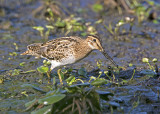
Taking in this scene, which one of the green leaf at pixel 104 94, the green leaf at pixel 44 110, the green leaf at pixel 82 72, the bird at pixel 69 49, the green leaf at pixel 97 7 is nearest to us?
the green leaf at pixel 44 110

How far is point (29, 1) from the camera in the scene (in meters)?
12.9

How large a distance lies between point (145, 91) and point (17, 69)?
305 cm

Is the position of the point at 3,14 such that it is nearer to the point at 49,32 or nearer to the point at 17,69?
the point at 49,32

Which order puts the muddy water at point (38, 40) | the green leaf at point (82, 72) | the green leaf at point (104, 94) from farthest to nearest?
1. the muddy water at point (38, 40)
2. the green leaf at point (82, 72)
3. the green leaf at point (104, 94)

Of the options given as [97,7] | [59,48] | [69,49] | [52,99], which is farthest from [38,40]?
[52,99]

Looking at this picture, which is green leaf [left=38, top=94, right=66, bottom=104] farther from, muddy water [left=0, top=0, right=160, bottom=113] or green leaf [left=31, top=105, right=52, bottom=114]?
muddy water [left=0, top=0, right=160, bottom=113]

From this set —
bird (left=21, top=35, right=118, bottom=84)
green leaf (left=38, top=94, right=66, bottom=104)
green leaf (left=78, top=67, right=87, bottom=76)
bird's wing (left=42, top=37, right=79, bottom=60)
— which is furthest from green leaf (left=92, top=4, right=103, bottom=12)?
green leaf (left=38, top=94, right=66, bottom=104)

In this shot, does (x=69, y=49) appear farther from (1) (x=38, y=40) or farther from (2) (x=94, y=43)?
(1) (x=38, y=40)

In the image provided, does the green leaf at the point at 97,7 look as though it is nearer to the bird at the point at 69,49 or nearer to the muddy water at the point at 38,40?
the muddy water at the point at 38,40

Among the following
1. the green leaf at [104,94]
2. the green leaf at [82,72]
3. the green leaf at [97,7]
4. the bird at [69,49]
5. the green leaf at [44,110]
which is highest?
the green leaf at [97,7]

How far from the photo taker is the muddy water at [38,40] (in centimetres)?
795

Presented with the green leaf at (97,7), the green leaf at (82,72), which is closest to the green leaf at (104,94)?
the green leaf at (82,72)

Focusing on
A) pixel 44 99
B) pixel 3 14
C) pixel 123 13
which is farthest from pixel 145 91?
pixel 3 14

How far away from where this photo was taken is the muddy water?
7953 millimetres
